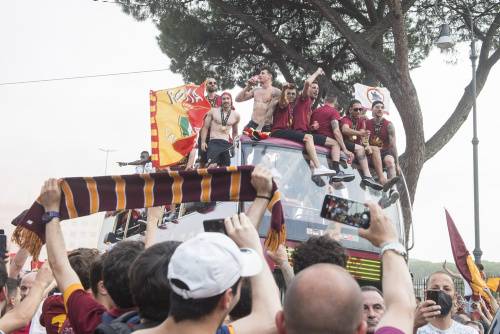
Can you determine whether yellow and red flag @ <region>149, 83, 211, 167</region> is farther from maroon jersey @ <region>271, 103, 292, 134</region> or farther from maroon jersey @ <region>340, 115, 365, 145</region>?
maroon jersey @ <region>340, 115, 365, 145</region>

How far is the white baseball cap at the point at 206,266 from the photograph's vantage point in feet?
6.41

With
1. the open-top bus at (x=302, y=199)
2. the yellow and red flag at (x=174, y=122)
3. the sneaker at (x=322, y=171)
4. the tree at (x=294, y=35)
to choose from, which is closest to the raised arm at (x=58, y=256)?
the open-top bus at (x=302, y=199)

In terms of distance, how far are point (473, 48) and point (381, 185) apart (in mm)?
6242

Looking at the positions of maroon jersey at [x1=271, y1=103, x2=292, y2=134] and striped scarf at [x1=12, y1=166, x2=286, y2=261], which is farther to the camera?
maroon jersey at [x1=271, y1=103, x2=292, y2=134]

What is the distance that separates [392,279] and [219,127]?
769 cm

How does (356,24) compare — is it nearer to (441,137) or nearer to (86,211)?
(441,137)

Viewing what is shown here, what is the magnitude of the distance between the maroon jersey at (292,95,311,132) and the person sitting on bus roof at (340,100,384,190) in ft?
1.80

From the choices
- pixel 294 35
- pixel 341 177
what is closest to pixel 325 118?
pixel 341 177

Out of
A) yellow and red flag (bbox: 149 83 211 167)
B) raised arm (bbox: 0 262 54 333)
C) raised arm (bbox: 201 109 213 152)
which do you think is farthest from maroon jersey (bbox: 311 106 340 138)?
raised arm (bbox: 0 262 54 333)

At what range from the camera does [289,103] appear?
29.0 ft

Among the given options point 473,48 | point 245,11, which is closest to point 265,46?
point 245,11

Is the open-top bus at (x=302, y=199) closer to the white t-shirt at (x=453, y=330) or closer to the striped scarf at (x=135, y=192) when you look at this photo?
the white t-shirt at (x=453, y=330)

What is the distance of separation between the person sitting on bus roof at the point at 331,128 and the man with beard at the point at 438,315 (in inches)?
142

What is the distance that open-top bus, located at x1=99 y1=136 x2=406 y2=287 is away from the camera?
7.74 metres
